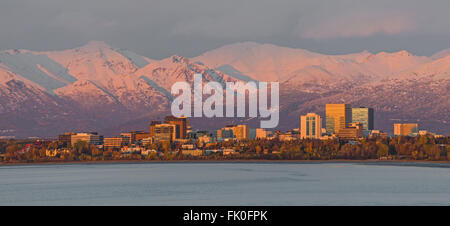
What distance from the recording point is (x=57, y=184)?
453ft

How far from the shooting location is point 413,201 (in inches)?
3848

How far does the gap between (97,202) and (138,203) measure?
5.77 metres
